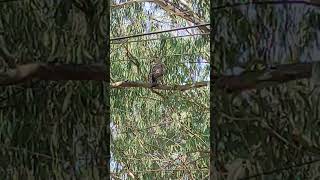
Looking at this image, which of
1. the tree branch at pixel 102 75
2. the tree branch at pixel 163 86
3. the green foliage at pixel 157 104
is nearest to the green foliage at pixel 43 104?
the tree branch at pixel 102 75

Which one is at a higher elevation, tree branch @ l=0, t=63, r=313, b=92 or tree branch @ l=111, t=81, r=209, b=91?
tree branch @ l=0, t=63, r=313, b=92

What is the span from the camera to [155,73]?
322 cm

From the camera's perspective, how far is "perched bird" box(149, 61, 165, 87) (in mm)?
3215

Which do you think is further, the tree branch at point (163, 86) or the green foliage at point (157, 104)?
the green foliage at point (157, 104)

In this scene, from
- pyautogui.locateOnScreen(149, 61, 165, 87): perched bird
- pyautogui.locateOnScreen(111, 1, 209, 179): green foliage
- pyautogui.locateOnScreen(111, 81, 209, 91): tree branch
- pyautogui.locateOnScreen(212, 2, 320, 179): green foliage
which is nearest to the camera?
pyautogui.locateOnScreen(212, 2, 320, 179): green foliage

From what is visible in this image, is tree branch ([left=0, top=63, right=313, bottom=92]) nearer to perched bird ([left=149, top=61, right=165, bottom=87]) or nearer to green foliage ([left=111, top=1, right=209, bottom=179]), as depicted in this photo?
perched bird ([left=149, top=61, right=165, bottom=87])

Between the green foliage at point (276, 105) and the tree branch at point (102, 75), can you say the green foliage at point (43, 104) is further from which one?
the green foliage at point (276, 105)

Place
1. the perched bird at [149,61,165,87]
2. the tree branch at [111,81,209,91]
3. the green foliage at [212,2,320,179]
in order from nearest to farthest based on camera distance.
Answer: the green foliage at [212,2,320,179] → the tree branch at [111,81,209,91] → the perched bird at [149,61,165,87]

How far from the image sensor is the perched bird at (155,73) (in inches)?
127

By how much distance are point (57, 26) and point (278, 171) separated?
1.06 ft

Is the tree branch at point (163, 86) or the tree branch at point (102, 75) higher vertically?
the tree branch at point (102, 75)

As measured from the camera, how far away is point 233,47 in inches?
28.7

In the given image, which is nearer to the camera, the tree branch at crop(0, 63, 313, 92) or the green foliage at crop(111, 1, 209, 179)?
the tree branch at crop(0, 63, 313, 92)

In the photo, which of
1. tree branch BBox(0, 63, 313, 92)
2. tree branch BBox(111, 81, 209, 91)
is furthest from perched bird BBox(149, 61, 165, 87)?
tree branch BBox(0, 63, 313, 92)
